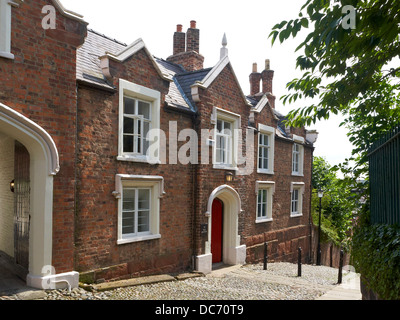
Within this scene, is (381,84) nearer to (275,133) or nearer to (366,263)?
(366,263)

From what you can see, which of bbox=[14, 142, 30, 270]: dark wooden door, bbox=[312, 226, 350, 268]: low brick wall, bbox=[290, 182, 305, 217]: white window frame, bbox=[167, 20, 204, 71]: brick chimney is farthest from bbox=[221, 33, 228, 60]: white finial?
bbox=[312, 226, 350, 268]: low brick wall

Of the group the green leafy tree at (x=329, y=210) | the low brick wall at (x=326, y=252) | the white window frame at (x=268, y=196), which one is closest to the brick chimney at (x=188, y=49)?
the white window frame at (x=268, y=196)

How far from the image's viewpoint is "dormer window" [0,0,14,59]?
6.64 metres

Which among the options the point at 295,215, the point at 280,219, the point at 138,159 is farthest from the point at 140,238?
the point at 295,215

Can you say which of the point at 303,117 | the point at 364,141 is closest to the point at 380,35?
the point at 303,117

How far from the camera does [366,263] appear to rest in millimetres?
5766

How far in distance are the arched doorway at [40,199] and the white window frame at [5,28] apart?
60.0 inches

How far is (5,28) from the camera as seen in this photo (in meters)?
6.69

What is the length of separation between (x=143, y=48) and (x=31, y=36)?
351 cm

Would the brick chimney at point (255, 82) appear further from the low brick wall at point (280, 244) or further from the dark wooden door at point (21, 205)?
the dark wooden door at point (21, 205)

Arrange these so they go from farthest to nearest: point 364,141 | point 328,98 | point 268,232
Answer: point 268,232
point 364,141
point 328,98

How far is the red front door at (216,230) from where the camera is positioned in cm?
1334

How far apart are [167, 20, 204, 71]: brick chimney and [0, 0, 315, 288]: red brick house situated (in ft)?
0.16

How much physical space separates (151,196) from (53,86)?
430 centimetres
